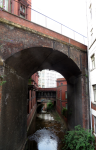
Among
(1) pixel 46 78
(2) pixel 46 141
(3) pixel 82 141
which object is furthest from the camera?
(1) pixel 46 78

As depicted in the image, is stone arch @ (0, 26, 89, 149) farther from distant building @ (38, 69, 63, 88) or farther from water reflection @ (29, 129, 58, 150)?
distant building @ (38, 69, 63, 88)

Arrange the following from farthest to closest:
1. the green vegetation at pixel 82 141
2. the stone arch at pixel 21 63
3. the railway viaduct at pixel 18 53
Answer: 1. the green vegetation at pixel 82 141
2. the stone arch at pixel 21 63
3. the railway viaduct at pixel 18 53

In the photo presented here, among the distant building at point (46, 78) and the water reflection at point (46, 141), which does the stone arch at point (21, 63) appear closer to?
the water reflection at point (46, 141)

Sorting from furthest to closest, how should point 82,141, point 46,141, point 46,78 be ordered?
point 46,78
point 46,141
point 82,141

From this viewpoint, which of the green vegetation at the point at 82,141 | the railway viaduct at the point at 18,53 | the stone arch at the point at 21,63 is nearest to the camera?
the railway viaduct at the point at 18,53

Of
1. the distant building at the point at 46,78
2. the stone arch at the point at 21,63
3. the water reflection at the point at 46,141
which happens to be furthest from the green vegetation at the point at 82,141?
the distant building at the point at 46,78

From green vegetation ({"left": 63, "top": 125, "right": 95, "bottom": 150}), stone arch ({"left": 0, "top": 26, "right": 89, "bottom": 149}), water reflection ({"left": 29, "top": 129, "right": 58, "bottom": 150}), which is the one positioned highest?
stone arch ({"left": 0, "top": 26, "right": 89, "bottom": 149})

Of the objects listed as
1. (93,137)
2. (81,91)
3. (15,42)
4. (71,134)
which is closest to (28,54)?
(15,42)

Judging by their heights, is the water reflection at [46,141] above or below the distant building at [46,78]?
below

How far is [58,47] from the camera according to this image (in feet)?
26.1

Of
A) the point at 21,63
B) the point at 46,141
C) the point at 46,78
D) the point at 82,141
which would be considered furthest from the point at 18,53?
the point at 46,78

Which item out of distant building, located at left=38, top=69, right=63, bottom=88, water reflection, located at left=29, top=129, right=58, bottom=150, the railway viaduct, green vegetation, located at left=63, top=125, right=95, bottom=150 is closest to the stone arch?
the railway viaduct

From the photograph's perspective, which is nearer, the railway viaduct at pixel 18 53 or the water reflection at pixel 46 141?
the railway viaduct at pixel 18 53

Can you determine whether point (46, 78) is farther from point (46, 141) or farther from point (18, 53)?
point (18, 53)
